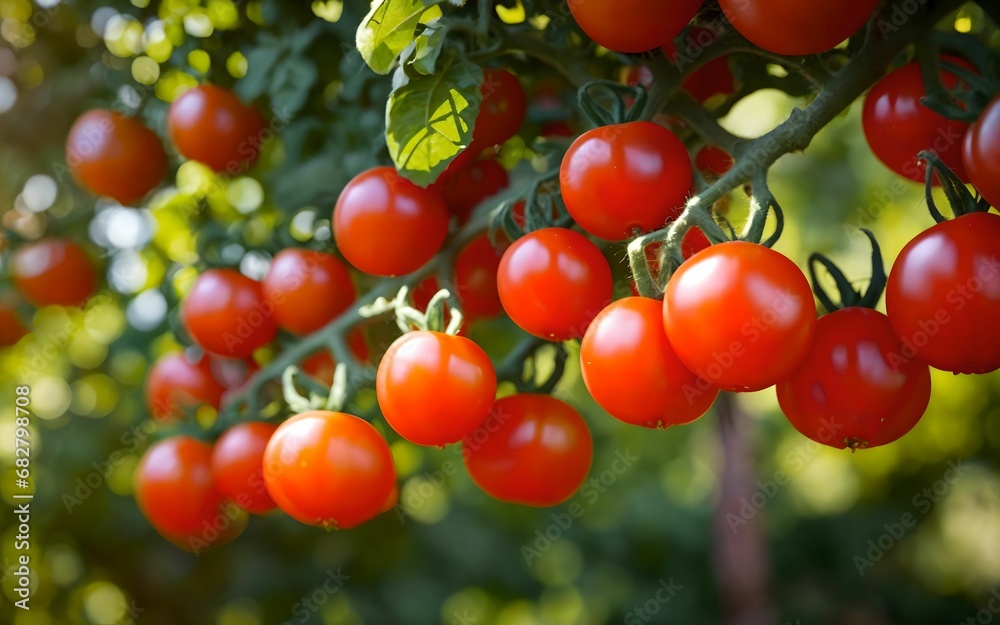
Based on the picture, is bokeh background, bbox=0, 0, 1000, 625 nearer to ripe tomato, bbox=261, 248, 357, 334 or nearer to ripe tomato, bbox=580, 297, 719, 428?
ripe tomato, bbox=261, 248, 357, 334

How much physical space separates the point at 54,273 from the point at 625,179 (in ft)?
3.58

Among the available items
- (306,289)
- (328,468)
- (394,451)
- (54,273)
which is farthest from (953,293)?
(54,273)

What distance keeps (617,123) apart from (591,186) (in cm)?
7

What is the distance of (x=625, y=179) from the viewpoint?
658mm

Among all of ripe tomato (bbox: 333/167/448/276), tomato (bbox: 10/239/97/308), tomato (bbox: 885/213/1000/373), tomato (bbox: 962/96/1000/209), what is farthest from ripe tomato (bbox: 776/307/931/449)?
tomato (bbox: 10/239/97/308)

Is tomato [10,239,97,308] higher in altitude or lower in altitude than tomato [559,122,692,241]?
lower

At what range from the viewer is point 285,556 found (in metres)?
2.11

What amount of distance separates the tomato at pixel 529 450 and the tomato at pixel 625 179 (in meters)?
0.23

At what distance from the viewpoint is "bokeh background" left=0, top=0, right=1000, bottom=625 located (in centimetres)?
107

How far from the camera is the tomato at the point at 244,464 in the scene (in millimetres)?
947

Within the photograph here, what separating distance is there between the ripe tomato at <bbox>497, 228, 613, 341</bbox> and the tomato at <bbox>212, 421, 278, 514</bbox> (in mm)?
399

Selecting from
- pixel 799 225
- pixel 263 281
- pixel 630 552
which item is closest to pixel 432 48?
pixel 263 281

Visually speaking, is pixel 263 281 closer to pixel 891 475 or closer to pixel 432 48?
pixel 432 48

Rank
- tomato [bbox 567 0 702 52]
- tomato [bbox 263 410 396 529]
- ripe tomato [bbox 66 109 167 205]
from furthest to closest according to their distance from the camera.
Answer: ripe tomato [bbox 66 109 167 205], tomato [bbox 263 410 396 529], tomato [bbox 567 0 702 52]
